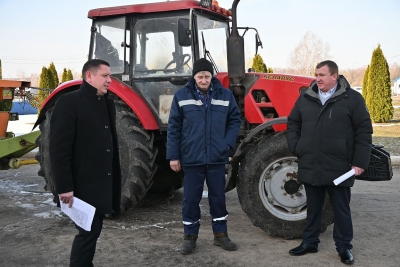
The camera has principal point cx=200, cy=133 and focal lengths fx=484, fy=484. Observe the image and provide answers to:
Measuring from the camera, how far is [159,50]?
5.30 m

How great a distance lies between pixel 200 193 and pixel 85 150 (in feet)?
4.60

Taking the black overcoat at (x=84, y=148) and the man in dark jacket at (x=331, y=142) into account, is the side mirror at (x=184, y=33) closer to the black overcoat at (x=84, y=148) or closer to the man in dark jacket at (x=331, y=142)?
the man in dark jacket at (x=331, y=142)

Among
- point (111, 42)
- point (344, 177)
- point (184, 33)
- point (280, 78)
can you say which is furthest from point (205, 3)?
point (344, 177)

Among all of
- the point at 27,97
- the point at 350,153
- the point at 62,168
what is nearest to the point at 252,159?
the point at 350,153

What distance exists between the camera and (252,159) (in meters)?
4.58

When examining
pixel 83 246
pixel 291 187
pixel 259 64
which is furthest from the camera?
pixel 259 64

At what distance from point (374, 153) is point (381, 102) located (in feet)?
46.9

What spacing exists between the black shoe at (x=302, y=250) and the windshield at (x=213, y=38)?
2.22 meters

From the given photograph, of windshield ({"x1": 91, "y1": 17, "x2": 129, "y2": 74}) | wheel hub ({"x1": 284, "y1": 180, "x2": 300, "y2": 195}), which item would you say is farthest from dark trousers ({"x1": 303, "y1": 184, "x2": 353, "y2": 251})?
windshield ({"x1": 91, "y1": 17, "x2": 129, "y2": 74})

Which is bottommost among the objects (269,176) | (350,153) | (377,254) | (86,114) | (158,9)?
(377,254)

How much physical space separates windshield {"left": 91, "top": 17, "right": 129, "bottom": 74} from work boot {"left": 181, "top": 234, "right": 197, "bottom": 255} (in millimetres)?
2162

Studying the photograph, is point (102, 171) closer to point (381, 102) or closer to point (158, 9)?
point (158, 9)

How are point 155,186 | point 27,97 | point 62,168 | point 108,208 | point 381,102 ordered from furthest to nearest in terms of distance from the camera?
point 381,102
point 27,97
point 155,186
point 108,208
point 62,168

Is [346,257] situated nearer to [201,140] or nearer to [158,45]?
[201,140]
